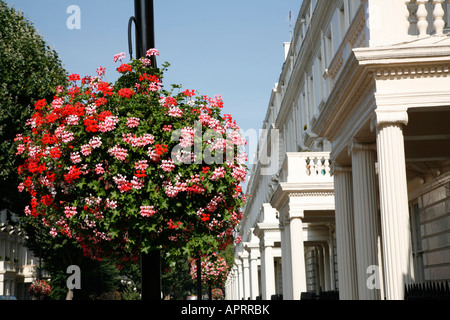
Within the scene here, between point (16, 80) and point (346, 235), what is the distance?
15.7 meters

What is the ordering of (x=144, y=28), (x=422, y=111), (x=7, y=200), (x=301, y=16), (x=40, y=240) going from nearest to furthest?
(x=144, y=28) < (x=422, y=111) < (x=7, y=200) < (x=301, y=16) < (x=40, y=240)

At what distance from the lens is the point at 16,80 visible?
78.2 ft

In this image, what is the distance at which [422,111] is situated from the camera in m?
9.88

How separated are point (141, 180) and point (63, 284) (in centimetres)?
4696

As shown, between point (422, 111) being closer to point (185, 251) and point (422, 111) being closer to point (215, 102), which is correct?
point (215, 102)

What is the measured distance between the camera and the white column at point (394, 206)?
898 cm

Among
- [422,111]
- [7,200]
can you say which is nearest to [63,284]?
[7,200]

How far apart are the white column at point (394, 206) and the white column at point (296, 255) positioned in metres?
10.6

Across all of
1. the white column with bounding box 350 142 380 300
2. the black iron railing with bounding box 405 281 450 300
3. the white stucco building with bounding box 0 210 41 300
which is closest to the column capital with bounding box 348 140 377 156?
the white column with bounding box 350 142 380 300

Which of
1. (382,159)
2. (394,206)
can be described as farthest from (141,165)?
(394,206)

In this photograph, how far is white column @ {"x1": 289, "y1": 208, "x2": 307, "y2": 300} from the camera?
65.3 feet

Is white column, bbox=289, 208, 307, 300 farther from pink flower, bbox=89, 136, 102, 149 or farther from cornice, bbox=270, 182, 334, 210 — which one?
pink flower, bbox=89, 136, 102, 149

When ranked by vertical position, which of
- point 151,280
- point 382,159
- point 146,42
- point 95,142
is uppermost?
point 146,42

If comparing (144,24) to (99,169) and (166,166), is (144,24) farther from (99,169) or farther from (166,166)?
(99,169)
